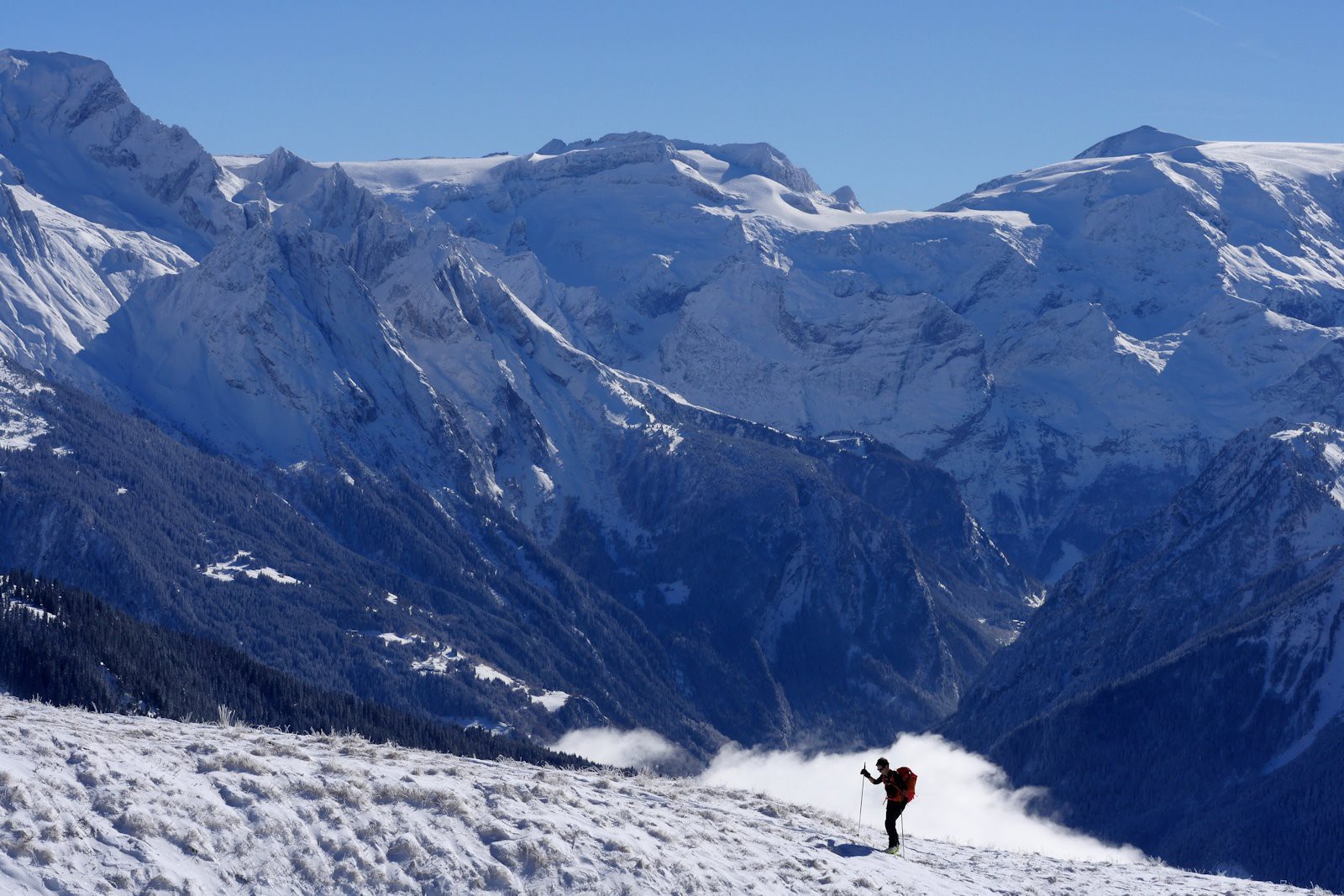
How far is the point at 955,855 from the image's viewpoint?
94.2 m

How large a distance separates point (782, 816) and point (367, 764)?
2162 cm

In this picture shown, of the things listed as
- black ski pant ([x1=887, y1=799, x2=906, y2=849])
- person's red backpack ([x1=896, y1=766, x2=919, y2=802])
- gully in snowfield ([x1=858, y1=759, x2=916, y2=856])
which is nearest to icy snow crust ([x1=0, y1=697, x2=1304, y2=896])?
black ski pant ([x1=887, y1=799, x2=906, y2=849])

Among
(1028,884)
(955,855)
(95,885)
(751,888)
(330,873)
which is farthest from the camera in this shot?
(955,855)

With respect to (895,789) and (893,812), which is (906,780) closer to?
(895,789)

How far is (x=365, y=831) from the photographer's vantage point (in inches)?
2928

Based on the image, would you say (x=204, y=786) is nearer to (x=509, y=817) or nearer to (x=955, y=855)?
(x=509, y=817)

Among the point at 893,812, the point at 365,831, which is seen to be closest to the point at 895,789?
the point at 893,812

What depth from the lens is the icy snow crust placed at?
226 ft

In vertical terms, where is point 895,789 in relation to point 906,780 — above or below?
below

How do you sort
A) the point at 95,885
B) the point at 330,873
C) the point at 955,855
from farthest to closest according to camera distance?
the point at 955,855
the point at 330,873
the point at 95,885

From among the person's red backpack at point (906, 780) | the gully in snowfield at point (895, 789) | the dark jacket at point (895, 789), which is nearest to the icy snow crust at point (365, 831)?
the gully in snowfield at point (895, 789)

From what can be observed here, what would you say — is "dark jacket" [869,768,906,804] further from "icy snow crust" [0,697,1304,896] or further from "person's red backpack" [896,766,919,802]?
"icy snow crust" [0,697,1304,896]

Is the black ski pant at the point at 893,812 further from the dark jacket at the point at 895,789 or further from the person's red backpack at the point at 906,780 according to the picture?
the person's red backpack at the point at 906,780

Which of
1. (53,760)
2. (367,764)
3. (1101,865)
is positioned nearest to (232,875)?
(53,760)
